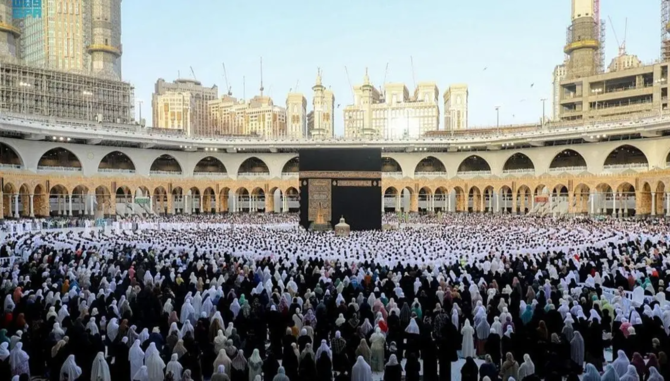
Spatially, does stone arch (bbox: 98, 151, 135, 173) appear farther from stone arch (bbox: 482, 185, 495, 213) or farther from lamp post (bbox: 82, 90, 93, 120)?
stone arch (bbox: 482, 185, 495, 213)

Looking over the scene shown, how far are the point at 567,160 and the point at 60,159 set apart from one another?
131 ft

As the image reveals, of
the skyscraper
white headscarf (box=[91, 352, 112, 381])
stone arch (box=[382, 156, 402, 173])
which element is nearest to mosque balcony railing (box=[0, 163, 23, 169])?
the skyscraper

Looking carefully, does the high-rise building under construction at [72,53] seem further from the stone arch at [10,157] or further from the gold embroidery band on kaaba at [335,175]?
the gold embroidery band on kaaba at [335,175]

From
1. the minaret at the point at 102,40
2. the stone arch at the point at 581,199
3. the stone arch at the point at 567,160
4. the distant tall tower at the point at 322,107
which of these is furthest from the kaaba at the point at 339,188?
the distant tall tower at the point at 322,107

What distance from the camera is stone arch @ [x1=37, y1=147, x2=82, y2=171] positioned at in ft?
120

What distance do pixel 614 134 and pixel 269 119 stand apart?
2707 inches

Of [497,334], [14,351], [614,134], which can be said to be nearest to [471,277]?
[497,334]

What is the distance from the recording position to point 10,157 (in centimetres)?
3300

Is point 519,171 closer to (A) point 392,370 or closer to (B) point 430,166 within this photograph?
(B) point 430,166

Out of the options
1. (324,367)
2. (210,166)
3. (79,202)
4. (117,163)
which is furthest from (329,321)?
(210,166)

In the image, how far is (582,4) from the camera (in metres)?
49.0

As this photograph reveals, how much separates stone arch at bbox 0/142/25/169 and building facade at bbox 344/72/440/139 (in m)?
62.0

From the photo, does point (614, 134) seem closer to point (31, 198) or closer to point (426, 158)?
point (426, 158)

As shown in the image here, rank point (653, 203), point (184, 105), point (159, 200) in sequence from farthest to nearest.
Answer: point (184, 105), point (159, 200), point (653, 203)
